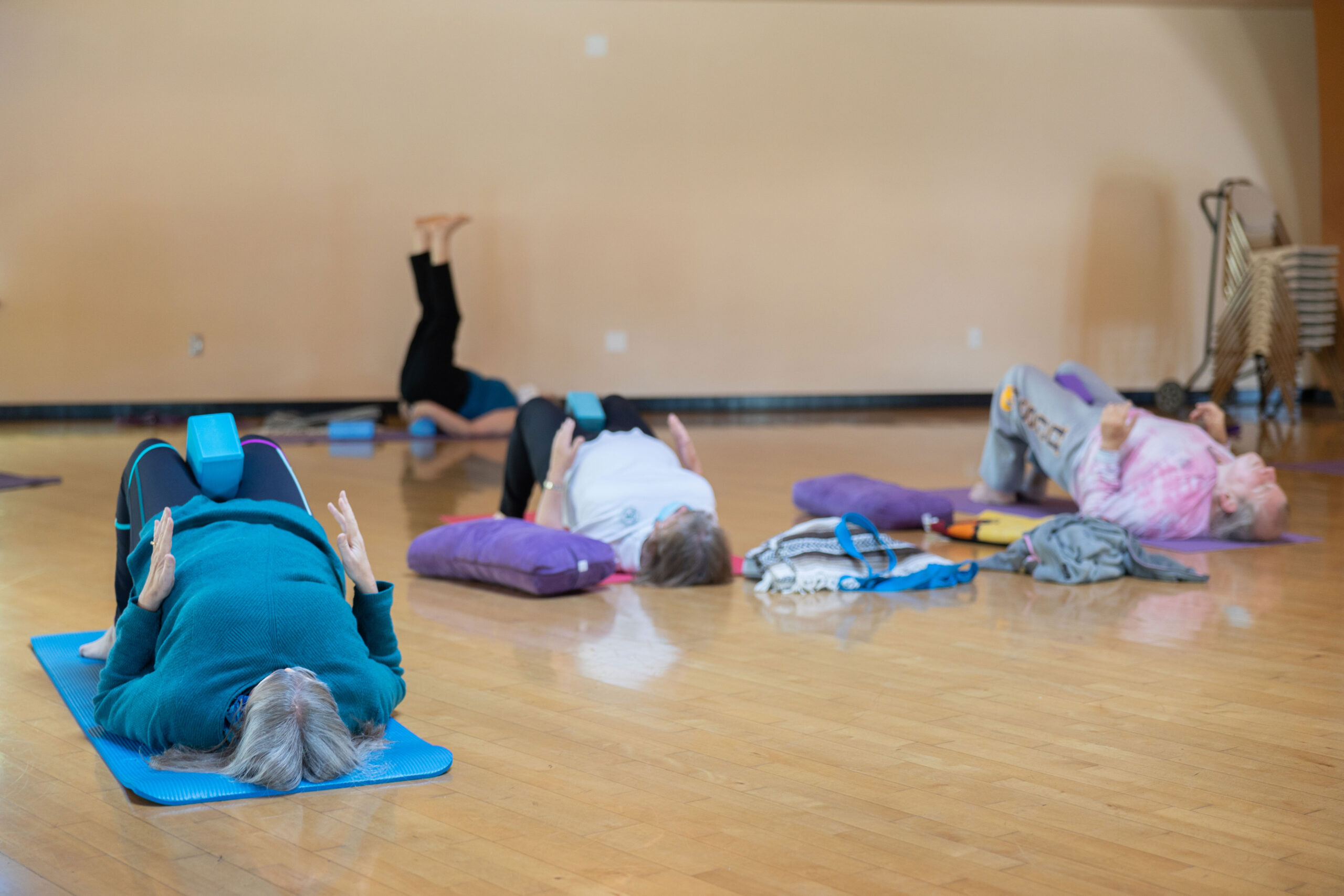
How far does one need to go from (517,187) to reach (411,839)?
24.8 ft

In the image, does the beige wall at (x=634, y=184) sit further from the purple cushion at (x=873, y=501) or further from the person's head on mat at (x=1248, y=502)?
the person's head on mat at (x=1248, y=502)

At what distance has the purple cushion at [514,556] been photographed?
3217 mm

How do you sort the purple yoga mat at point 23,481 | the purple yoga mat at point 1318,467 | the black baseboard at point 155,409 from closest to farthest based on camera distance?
the purple yoga mat at point 23,481 < the purple yoga mat at point 1318,467 < the black baseboard at point 155,409

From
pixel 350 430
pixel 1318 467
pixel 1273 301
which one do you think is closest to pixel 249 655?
pixel 1318 467

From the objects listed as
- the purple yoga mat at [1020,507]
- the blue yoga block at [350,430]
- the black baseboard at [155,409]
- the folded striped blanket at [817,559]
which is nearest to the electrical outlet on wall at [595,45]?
the black baseboard at [155,409]

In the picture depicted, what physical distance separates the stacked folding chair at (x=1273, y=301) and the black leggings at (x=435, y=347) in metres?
4.92

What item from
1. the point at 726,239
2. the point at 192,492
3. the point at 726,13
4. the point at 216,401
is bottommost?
the point at 216,401

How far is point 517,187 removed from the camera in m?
8.84

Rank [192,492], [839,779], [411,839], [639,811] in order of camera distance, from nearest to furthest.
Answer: [411,839] < [639,811] < [839,779] < [192,492]

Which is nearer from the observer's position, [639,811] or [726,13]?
[639,811]

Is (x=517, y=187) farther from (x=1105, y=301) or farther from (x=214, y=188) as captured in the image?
(x=1105, y=301)

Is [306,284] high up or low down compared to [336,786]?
up

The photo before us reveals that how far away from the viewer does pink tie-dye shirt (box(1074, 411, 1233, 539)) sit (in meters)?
3.89

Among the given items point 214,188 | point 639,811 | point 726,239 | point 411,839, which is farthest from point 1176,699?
point 214,188
